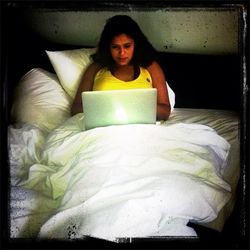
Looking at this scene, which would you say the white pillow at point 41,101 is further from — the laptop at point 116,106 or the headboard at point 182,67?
the laptop at point 116,106

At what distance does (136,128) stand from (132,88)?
0.17 metres

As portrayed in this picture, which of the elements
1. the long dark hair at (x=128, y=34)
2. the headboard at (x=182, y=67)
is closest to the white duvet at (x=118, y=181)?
the headboard at (x=182, y=67)

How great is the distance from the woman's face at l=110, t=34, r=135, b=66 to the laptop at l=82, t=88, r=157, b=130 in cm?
17

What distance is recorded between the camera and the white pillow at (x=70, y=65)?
1.23 metres

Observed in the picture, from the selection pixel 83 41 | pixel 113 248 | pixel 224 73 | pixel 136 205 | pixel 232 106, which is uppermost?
pixel 83 41

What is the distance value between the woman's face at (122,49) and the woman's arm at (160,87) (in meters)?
0.09

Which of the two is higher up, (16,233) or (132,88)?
(132,88)

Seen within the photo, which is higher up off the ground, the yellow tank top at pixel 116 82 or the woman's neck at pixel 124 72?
the woman's neck at pixel 124 72

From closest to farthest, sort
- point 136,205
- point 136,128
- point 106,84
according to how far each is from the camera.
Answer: point 136,205 → point 136,128 → point 106,84

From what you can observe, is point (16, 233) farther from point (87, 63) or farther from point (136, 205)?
point (87, 63)

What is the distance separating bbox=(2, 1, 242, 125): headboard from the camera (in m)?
1.13

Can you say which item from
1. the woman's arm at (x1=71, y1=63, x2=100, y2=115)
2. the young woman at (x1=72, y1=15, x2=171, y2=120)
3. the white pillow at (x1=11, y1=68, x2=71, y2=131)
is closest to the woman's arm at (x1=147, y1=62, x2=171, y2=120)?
the young woman at (x1=72, y1=15, x2=171, y2=120)

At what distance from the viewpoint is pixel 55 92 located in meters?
1.27

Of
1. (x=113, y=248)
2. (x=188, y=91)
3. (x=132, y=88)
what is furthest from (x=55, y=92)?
(x=113, y=248)
